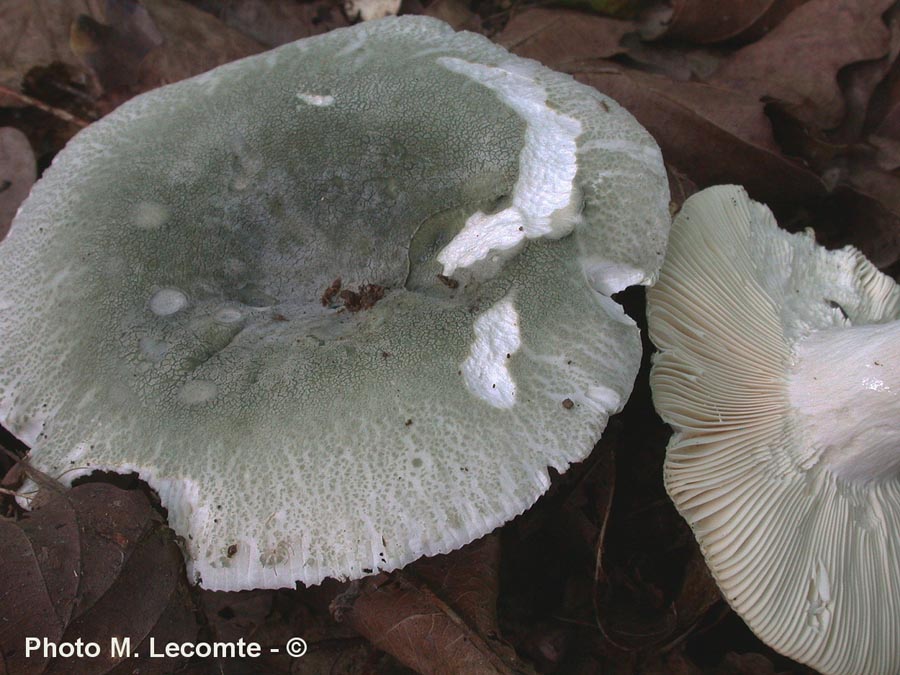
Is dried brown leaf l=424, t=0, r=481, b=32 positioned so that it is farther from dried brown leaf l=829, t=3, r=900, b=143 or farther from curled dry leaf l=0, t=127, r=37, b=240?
curled dry leaf l=0, t=127, r=37, b=240

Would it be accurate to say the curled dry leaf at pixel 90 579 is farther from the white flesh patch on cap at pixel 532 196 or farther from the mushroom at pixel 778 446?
the mushroom at pixel 778 446

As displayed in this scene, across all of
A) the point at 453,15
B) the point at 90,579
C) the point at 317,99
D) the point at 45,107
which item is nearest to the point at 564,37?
the point at 453,15

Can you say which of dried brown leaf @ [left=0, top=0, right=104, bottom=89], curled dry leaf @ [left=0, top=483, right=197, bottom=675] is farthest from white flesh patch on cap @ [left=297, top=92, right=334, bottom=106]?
dried brown leaf @ [left=0, top=0, right=104, bottom=89]

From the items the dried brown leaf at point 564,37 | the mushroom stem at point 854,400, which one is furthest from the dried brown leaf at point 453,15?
the mushroom stem at point 854,400

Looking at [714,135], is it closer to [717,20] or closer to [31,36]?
[717,20]

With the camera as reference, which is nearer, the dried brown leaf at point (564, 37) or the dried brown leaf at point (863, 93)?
the dried brown leaf at point (863, 93)

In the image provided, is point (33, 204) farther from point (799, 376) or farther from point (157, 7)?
point (799, 376)
